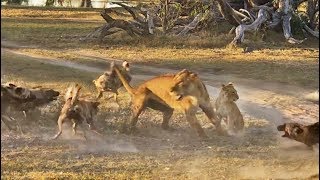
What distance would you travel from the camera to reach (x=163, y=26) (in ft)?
70.5

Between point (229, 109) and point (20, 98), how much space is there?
11.0 ft

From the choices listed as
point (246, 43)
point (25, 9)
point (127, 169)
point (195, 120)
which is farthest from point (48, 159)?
point (25, 9)

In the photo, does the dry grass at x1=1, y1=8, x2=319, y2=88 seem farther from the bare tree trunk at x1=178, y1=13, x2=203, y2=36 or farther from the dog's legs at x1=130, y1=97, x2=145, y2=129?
the dog's legs at x1=130, y1=97, x2=145, y2=129

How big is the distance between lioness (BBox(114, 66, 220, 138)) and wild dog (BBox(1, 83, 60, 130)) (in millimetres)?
943

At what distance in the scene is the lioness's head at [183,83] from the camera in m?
5.83

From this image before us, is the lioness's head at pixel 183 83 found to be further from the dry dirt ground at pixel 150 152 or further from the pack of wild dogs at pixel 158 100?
the dry dirt ground at pixel 150 152

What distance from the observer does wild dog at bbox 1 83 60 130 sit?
3.76 m

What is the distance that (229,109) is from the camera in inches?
300

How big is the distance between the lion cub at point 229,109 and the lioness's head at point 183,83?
4.18ft

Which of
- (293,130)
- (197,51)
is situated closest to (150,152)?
(293,130)

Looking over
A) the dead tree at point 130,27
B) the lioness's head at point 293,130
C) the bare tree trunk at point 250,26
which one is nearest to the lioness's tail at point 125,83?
the lioness's head at point 293,130

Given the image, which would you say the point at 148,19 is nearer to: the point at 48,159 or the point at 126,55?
the point at 126,55

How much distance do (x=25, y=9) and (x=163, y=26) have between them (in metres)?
14.4

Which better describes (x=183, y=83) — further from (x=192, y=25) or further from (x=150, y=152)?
(x=192, y=25)
